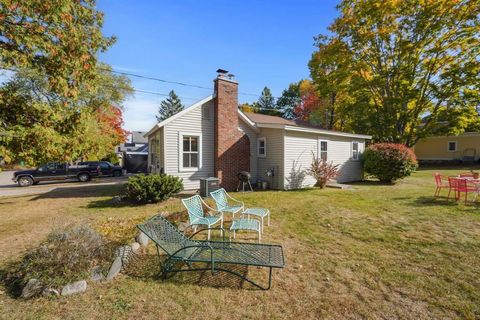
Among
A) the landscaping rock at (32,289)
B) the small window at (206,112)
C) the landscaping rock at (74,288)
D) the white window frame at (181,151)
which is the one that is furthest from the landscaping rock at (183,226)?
the small window at (206,112)

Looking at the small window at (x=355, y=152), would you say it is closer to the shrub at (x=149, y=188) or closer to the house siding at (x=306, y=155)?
the house siding at (x=306, y=155)

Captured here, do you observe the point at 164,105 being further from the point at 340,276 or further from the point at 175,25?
the point at 340,276

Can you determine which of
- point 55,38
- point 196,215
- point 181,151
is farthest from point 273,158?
point 55,38

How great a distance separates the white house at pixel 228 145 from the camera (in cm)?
1088

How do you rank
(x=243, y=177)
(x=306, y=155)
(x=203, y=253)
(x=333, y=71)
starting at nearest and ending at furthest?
(x=203, y=253)
(x=243, y=177)
(x=306, y=155)
(x=333, y=71)

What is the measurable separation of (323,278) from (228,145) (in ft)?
28.4

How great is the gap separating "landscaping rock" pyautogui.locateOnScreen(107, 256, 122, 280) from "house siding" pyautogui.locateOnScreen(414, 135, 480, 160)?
31.0 m

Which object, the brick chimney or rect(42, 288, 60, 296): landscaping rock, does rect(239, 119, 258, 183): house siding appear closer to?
the brick chimney

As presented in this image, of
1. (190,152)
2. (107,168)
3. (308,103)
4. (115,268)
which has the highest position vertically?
(308,103)

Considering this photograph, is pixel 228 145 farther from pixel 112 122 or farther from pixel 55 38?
pixel 112 122

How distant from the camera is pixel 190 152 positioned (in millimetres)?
11250

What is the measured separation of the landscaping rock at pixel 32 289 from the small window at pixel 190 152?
7.96 meters

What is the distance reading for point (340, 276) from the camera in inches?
148

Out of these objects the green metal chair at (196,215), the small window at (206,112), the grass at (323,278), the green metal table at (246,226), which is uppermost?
the small window at (206,112)
